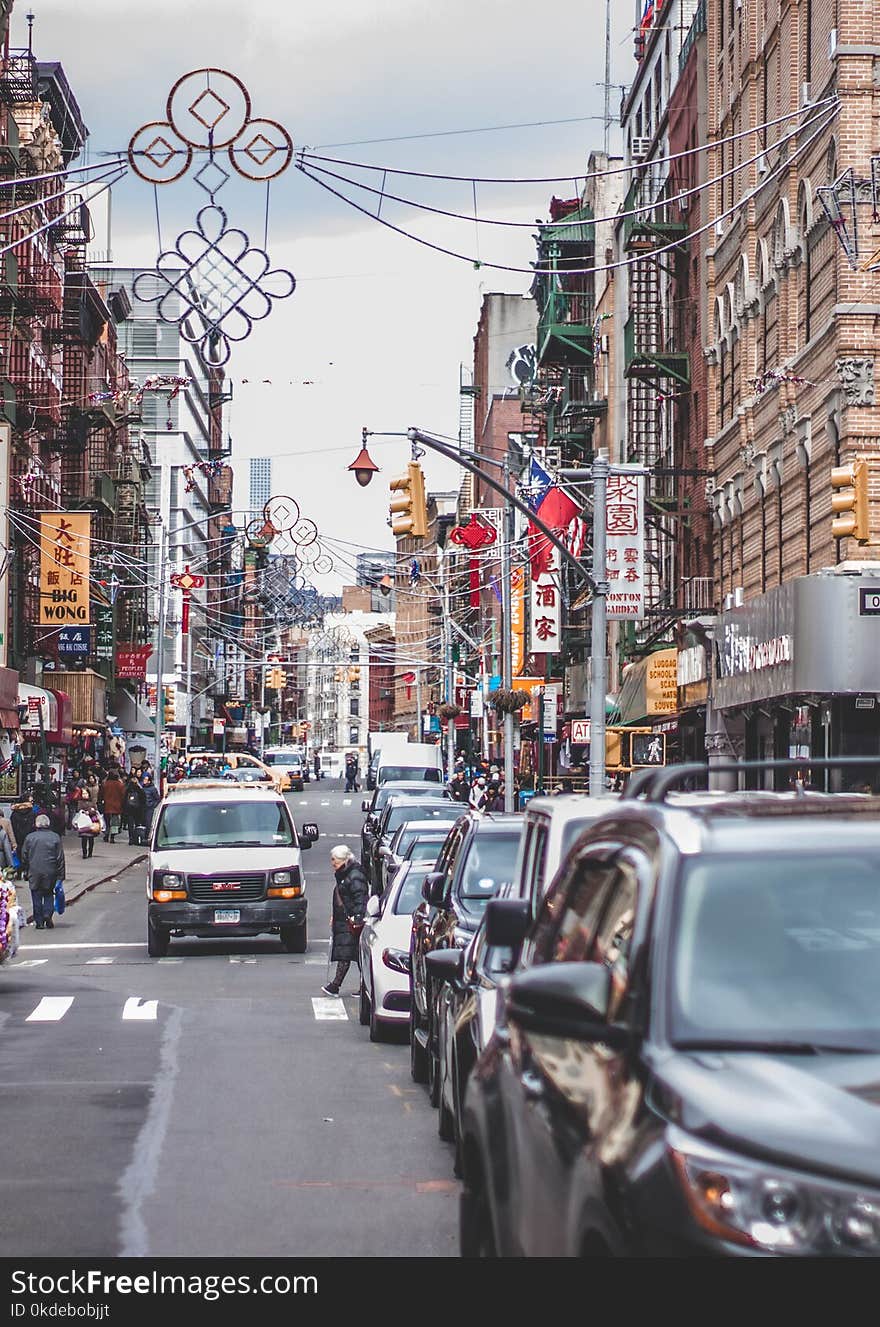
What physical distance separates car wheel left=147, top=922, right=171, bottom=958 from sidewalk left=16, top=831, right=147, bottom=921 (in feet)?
20.7

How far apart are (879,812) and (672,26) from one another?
50881 mm

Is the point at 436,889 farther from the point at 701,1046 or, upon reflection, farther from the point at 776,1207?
the point at 776,1207

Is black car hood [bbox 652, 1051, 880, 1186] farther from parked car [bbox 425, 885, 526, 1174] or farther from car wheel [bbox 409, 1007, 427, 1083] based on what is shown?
car wheel [bbox 409, 1007, 427, 1083]

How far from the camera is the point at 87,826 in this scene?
4506 centimetres

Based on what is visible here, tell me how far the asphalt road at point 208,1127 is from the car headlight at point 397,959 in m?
0.69

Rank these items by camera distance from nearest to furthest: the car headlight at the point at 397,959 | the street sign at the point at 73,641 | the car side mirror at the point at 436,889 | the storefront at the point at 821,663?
the car side mirror at the point at 436,889 < the car headlight at the point at 397,959 < the storefront at the point at 821,663 < the street sign at the point at 73,641

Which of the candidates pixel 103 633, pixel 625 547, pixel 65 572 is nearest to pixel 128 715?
pixel 103 633

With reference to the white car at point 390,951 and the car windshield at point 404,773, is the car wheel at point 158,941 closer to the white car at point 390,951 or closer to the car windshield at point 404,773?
the white car at point 390,951

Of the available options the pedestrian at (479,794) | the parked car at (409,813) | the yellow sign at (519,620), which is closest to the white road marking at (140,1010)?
the parked car at (409,813)

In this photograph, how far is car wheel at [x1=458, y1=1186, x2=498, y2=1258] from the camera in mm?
6406

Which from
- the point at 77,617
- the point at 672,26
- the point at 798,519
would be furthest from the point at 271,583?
the point at 798,519

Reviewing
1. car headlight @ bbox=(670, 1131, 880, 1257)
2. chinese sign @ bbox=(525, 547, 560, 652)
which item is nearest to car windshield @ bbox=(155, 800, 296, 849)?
car headlight @ bbox=(670, 1131, 880, 1257)

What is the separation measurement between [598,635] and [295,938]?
6139mm

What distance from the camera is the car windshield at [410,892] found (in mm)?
17109
